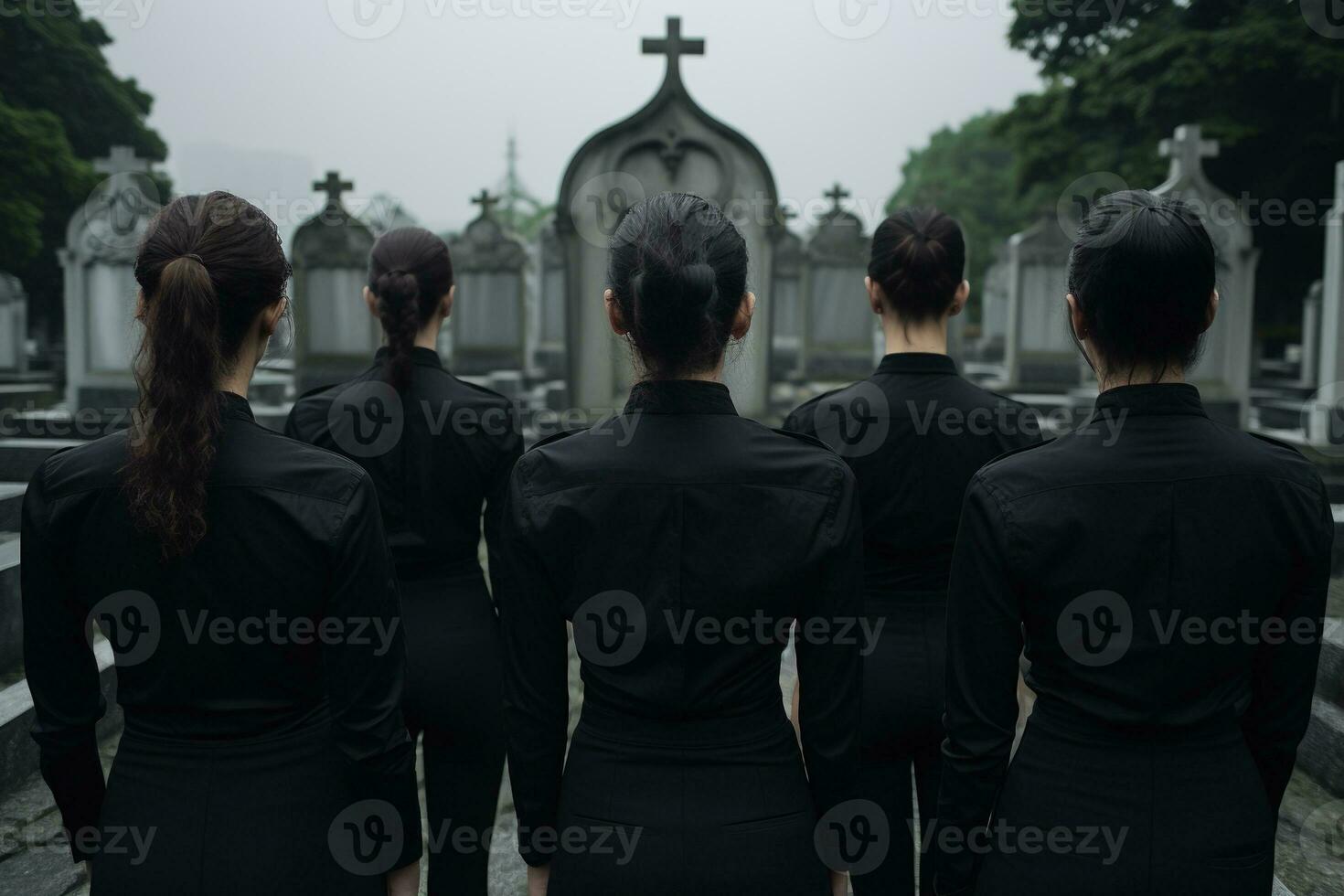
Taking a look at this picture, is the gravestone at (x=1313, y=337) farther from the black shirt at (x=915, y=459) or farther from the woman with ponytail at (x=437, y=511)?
the woman with ponytail at (x=437, y=511)

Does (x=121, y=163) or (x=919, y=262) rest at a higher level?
(x=121, y=163)

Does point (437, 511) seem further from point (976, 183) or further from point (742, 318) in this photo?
point (976, 183)

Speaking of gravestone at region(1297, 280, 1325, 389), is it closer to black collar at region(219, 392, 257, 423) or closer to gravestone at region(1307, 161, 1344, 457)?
gravestone at region(1307, 161, 1344, 457)

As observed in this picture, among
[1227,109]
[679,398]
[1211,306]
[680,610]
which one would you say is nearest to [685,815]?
[680,610]

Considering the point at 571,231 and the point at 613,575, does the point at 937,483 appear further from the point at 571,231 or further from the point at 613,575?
the point at 571,231

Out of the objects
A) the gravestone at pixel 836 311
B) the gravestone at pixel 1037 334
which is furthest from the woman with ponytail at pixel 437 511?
the gravestone at pixel 1037 334

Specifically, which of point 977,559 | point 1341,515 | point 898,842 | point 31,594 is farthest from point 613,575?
point 1341,515

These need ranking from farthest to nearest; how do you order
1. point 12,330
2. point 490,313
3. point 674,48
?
1. point 12,330
2. point 490,313
3. point 674,48

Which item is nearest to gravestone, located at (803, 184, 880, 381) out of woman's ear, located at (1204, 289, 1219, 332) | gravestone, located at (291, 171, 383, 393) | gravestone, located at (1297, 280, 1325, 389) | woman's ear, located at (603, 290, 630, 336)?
gravestone, located at (291, 171, 383, 393)

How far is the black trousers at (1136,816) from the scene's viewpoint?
1656mm

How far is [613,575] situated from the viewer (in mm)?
1719

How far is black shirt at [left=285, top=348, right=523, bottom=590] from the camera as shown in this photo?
9.41 feet

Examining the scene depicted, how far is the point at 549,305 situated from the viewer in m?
16.9

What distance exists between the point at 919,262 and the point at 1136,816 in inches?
58.3
